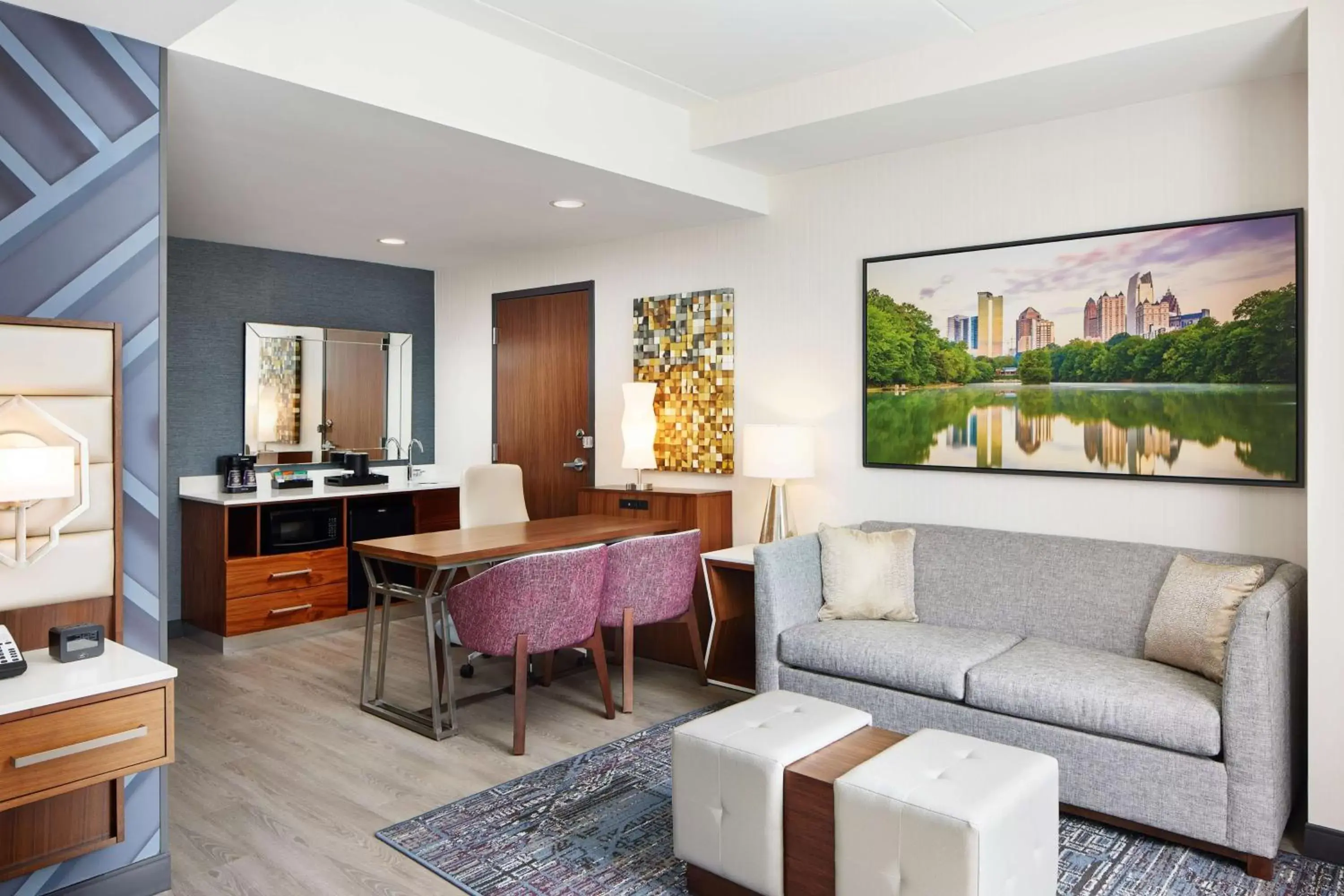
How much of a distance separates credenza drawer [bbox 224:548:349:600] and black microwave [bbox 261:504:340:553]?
4 cm

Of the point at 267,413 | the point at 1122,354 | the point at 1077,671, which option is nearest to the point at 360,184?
the point at 267,413

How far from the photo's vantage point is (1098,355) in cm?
365

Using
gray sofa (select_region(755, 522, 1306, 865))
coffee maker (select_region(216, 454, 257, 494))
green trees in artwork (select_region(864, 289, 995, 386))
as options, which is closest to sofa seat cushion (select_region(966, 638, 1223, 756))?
gray sofa (select_region(755, 522, 1306, 865))

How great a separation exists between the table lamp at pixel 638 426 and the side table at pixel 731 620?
2.64 ft

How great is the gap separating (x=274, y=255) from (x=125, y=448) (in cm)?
356

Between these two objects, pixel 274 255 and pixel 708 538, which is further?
pixel 274 255

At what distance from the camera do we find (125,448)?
2.57 meters

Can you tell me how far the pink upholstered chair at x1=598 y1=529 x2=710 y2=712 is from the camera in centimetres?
390

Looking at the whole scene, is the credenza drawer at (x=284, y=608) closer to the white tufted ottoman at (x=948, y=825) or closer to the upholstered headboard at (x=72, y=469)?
the upholstered headboard at (x=72, y=469)

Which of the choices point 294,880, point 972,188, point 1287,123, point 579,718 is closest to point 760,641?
point 579,718

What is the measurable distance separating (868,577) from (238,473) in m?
3.74

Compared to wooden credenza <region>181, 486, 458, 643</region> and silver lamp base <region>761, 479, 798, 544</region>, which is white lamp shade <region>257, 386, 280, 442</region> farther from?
silver lamp base <region>761, 479, 798, 544</region>

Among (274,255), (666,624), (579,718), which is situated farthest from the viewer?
(274,255)

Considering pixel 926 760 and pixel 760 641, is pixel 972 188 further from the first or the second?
pixel 926 760
